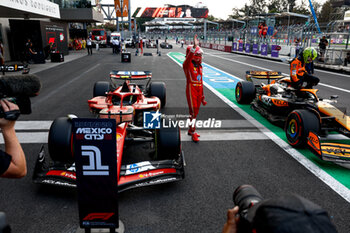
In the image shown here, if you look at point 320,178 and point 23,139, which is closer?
point 320,178

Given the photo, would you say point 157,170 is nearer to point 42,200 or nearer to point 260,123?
point 42,200

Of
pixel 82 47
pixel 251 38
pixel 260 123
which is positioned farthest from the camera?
pixel 82 47

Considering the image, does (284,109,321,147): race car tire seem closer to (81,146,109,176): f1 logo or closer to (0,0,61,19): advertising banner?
(81,146,109,176): f1 logo

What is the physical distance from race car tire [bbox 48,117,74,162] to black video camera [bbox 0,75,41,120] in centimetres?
202

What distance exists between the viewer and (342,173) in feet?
12.7

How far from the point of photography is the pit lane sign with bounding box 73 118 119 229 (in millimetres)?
2205

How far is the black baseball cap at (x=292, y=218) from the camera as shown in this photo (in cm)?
85

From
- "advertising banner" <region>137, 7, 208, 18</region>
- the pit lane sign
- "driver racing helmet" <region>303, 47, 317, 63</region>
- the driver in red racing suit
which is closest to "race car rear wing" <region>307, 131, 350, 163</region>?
the driver in red racing suit

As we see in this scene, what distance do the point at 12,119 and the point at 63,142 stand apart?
2.10m

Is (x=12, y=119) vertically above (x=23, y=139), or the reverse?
(x=12, y=119)

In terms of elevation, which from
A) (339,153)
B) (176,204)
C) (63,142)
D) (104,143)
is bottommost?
(176,204)

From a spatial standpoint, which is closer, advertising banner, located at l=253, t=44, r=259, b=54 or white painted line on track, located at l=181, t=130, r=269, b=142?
white painted line on track, located at l=181, t=130, r=269, b=142

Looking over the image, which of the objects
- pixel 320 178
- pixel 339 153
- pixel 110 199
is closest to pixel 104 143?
pixel 110 199

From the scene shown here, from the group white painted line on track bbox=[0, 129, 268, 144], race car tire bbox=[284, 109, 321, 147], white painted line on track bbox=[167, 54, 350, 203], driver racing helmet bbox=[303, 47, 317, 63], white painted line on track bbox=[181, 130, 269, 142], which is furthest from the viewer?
driver racing helmet bbox=[303, 47, 317, 63]
